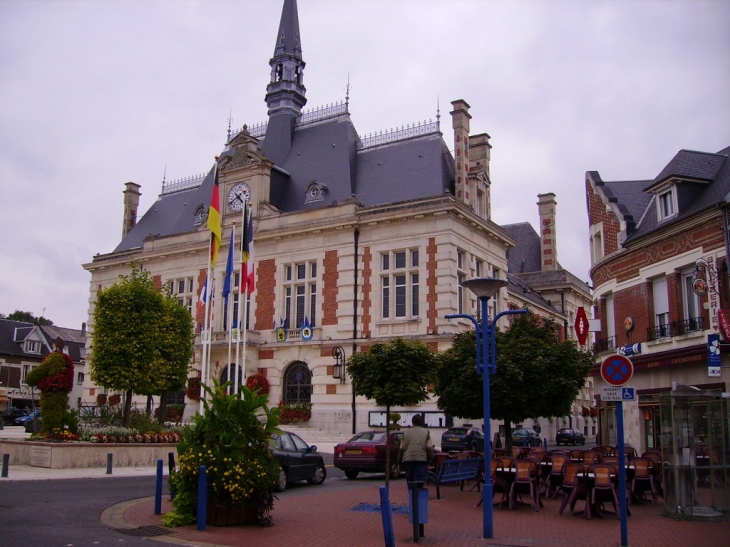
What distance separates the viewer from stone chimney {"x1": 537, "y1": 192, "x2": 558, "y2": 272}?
5306cm

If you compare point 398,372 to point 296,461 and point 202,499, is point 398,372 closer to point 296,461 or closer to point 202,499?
point 296,461

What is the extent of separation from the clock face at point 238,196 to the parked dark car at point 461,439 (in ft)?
57.7

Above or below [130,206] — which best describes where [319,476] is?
below

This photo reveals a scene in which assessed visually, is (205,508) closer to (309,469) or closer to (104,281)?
(309,469)

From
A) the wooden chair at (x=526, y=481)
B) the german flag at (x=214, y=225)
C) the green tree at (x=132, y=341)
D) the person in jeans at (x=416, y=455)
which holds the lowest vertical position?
the wooden chair at (x=526, y=481)

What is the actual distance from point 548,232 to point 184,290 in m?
27.6

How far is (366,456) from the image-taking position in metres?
20.8

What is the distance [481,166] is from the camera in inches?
1515

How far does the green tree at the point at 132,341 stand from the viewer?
2464 centimetres

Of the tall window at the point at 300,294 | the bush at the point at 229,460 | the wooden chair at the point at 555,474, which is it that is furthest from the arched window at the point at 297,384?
the bush at the point at 229,460

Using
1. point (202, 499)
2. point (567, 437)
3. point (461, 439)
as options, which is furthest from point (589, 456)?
point (567, 437)

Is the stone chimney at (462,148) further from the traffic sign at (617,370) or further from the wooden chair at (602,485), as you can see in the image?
the traffic sign at (617,370)

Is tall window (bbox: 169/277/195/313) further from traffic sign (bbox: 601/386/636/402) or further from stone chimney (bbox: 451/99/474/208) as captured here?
traffic sign (bbox: 601/386/636/402)

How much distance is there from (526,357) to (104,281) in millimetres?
34579
